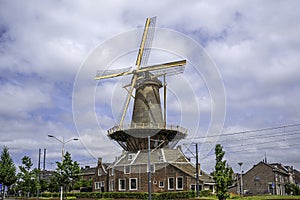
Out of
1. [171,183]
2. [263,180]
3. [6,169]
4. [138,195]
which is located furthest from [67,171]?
[263,180]

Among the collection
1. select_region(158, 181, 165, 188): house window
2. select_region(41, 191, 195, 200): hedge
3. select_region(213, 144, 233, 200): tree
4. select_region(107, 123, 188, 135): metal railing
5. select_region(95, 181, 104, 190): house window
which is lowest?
select_region(41, 191, 195, 200): hedge

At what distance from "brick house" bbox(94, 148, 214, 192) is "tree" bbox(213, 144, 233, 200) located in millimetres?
16275

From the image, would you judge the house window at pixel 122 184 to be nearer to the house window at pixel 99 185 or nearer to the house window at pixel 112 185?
the house window at pixel 112 185

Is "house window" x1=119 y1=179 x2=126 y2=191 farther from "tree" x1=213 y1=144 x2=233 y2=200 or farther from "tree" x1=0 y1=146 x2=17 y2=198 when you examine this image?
"tree" x1=213 y1=144 x2=233 y2=200

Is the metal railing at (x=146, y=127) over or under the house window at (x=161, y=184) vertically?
over

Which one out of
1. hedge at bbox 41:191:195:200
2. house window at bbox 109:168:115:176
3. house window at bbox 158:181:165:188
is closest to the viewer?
hedge at bbox 41:191:195:200

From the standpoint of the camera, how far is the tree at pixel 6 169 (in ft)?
150

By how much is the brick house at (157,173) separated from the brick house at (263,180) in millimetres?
26742

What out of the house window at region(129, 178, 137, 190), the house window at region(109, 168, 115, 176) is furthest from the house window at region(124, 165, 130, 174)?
the house window at region(109, 168, 115, 176)

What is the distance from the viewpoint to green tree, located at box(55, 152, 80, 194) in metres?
46.6

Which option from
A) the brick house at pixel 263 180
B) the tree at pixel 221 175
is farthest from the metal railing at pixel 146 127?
the brick house at pixel 263 180

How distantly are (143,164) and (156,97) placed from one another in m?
10.5

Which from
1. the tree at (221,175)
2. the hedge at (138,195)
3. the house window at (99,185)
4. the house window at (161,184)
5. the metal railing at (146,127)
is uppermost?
the metal railing at (146,127)

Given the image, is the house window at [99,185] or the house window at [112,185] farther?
the house window at [99,185]
